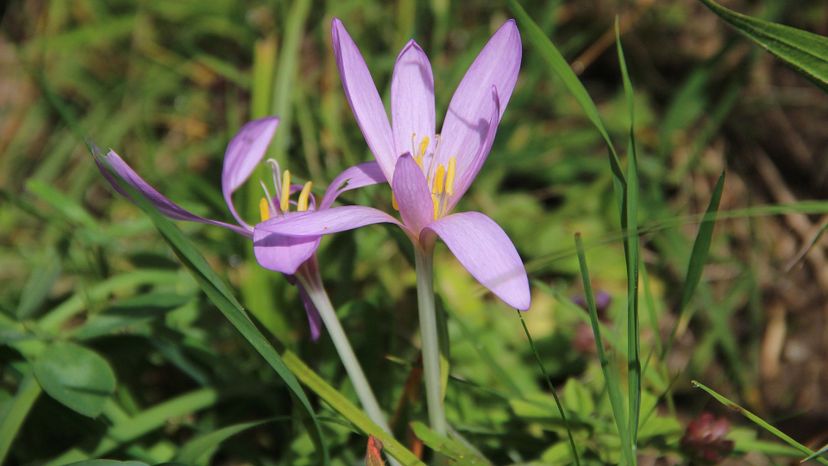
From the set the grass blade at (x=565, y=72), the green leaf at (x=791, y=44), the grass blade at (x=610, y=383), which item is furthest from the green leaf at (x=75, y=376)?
the green leaf at (x=791, y=44)

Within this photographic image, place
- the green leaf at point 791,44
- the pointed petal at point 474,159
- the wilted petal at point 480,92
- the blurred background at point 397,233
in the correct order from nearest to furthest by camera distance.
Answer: the pointed petal at point 474,159 < the wilted petal at point 480,92 < the green leaf at point 791,44 < the blurred background at point 397,233

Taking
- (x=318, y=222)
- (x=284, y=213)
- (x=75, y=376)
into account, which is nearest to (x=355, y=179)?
(x=284, y=213)

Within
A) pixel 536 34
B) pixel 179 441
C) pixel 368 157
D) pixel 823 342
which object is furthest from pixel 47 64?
pixel 823 342

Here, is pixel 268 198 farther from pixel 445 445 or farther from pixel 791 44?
pixel 791 44

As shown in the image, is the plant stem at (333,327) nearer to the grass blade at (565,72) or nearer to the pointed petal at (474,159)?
the pointed petal at (474,159)

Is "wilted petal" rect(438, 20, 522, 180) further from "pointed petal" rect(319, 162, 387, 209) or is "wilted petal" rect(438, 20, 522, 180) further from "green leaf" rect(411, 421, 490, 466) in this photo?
"green leaf" rect(411, 421, 490, 466)
